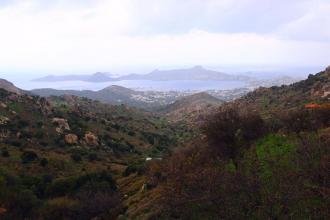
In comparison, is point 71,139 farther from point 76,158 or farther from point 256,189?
point 256,189

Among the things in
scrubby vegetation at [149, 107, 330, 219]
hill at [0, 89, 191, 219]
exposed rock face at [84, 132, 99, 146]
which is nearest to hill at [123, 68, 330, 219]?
scrubby vegetation at [149, 107, 330, 219]

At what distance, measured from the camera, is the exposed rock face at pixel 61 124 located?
57069 millimetres

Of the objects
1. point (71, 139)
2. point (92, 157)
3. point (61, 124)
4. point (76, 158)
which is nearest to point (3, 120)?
point (61, 124)

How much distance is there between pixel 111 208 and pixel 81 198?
3579mm

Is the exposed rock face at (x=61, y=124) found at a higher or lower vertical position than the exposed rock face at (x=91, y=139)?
higher

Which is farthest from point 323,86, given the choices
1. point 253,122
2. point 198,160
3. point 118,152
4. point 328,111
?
point 198,160

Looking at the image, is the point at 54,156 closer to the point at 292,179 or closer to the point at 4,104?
the point at 4,104

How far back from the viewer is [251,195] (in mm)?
11328

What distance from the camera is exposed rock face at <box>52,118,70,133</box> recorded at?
5707cm

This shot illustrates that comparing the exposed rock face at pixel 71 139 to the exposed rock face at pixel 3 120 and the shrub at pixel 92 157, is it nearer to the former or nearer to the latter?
the shrub at pixel 92 157

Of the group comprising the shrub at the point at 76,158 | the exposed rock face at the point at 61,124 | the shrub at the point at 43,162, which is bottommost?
the shrub at the point at 76,158

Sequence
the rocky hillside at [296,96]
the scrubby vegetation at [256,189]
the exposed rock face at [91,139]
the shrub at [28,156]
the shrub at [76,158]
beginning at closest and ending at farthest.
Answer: the scrubby vegetation at [256,189] → the shrub at [28,156] → the shrub at [76,158] → the exposed rock face at [91,139] → the rocky hillside at [296,96]

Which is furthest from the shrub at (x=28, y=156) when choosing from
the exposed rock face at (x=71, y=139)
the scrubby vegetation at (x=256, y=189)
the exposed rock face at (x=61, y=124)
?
the scrubby vegetation at (x=256, y=189)

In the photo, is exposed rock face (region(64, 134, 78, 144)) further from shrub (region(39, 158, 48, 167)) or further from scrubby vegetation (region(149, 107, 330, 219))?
scrubby vegetation (region(149, 107, 330, 219))
